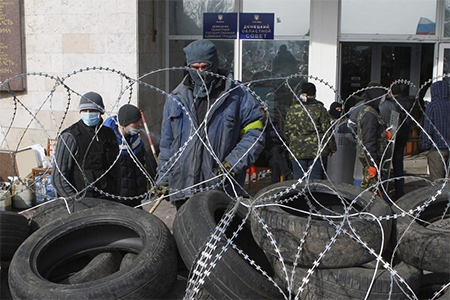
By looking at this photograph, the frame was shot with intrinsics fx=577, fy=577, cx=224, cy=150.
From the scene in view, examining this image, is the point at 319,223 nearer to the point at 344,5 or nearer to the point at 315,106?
the point at 315,106

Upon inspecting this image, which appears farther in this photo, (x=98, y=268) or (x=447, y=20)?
(x=447, y=20)

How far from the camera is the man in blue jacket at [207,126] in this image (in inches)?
181

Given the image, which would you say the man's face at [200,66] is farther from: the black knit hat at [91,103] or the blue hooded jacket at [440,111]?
the blue hooded jacket at [440,111]

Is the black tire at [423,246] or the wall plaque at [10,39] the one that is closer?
the black tire at [423,246]

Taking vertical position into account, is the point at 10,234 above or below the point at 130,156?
below

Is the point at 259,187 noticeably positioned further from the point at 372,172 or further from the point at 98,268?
the point at 98,268

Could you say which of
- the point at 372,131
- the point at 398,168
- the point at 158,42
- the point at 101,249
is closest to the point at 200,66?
the point at 101,249

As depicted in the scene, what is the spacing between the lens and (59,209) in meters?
4.93

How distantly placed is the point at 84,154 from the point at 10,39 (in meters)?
5.01

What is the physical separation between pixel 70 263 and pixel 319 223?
6.74 feet

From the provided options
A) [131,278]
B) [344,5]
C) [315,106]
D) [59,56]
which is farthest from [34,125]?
[131,278]

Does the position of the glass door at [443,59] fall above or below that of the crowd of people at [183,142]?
above

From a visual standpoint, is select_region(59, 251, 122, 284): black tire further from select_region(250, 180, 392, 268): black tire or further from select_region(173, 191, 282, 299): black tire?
select_region(250, 180, 392, 268): black tire

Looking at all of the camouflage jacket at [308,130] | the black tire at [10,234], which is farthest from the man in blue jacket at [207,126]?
the camouflage jacket at [308,130]
